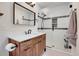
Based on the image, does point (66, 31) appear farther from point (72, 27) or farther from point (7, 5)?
point (7, 5)

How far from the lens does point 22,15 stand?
0.90 meters

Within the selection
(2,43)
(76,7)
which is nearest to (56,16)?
(76,7)

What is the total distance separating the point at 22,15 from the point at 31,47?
1.25ft

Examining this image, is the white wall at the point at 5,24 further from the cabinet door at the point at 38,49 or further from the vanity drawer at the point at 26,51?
the cabinet door at the point at 38,49

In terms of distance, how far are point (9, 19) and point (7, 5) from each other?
14cm

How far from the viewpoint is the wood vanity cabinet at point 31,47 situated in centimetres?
85

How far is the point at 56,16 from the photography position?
931mm

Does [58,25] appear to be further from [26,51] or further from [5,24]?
[5,24]

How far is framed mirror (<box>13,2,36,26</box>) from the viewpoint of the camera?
0.89m

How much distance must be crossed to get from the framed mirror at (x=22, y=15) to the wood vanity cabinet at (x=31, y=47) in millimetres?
202

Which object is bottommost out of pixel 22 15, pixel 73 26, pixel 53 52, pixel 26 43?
pixel 53 52

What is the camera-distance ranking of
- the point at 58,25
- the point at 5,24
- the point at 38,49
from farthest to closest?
the point at 38,49 < the point at 58,25 < the point at 5,24

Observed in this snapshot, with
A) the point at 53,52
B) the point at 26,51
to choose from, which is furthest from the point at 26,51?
the point at 53,52

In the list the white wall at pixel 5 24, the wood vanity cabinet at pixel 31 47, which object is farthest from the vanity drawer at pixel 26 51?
the white wall at pixel 5 24
